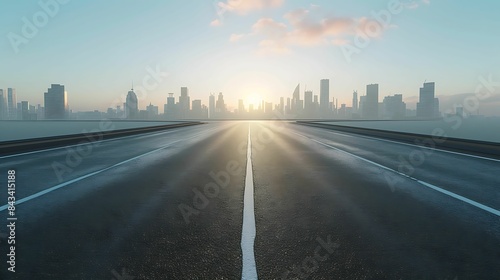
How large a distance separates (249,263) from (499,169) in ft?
39.1

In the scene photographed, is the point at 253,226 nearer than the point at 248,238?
No

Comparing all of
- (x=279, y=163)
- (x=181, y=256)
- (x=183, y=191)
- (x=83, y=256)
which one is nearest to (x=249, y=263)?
(x=181, y=256)

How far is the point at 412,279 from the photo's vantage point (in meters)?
3.23

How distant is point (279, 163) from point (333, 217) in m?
6.87

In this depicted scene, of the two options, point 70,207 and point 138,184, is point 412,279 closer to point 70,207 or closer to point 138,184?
point 70,207

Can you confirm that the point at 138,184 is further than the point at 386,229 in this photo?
Yes

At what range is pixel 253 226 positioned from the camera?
4801mm

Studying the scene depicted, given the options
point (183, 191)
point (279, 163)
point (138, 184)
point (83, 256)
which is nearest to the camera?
point (83, 256)

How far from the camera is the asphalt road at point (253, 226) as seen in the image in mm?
3467

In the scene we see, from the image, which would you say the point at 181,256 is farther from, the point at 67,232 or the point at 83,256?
the point at 67,232

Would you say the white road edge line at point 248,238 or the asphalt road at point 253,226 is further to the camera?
the asphalt road at point 253,226

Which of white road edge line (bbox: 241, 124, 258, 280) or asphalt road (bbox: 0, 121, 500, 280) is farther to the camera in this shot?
asphalt road (bbox: 0, 121, 500, 280)

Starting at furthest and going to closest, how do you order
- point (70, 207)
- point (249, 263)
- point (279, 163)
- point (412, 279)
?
point (279, 163), point (70, 207), point (249, 263), point (412, 279)

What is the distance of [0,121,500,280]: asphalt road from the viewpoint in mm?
3467
